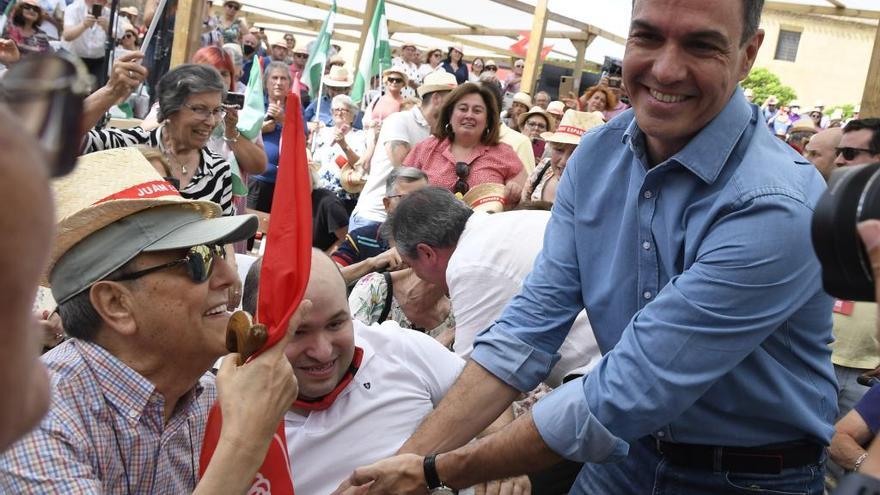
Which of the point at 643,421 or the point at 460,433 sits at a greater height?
the point at 643,421

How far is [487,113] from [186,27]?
2.67 m

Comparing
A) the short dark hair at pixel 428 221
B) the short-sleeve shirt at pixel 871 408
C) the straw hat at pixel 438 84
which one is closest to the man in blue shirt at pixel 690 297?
the short dark hair at pixel 428 221

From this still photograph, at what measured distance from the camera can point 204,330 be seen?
2535 millimetres

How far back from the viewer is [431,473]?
2.52m

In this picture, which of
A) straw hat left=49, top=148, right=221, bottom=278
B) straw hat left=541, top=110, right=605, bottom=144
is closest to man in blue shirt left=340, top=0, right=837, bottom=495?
straw hat left=49, top=148, right=221, bottom=278

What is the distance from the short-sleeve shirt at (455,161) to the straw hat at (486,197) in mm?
605

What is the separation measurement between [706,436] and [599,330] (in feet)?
1.26

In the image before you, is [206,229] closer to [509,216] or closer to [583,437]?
[583,437]

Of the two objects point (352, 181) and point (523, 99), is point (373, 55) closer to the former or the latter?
point (523, 99)

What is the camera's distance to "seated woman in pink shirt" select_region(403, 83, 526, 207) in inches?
274

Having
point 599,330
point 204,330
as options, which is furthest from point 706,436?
point 204,330

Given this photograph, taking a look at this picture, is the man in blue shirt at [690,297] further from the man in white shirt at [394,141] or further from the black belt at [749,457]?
the man in white shirt at [394,141]

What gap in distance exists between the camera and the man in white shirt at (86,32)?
33.2ft

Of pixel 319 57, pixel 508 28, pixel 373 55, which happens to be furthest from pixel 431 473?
pixel 508 28
